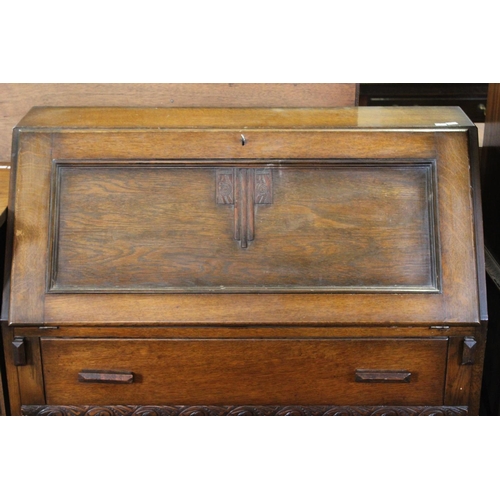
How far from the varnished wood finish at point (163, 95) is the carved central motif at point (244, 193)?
A: 679mm

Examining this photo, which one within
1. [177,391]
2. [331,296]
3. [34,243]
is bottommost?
[177,391]

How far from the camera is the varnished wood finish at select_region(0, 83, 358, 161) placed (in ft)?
8.90

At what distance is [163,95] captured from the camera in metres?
2.73

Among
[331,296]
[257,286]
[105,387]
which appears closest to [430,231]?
[331,296]

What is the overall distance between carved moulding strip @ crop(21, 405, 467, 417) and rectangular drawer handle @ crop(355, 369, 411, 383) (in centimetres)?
10

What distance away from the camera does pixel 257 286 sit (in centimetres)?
211

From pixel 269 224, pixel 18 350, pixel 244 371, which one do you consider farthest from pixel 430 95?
pixel 18 350

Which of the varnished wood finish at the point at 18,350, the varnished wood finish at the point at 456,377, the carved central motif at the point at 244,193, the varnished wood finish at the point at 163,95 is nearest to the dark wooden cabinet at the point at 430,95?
the varnished wood finish at the point at 163,95

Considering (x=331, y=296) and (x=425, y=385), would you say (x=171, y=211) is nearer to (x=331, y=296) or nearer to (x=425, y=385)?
(x=331, y=296)

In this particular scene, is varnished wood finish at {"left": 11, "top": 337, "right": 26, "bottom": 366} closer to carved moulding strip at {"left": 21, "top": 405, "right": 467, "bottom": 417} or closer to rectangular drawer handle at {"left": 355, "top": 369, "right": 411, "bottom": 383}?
carved moulding strip at {"left": 21, "top": 405, "right": 467, "bottom": 417}

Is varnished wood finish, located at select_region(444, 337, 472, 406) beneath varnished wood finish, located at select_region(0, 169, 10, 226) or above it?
beneath

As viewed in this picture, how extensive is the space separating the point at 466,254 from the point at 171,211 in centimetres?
87

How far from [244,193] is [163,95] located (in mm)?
784

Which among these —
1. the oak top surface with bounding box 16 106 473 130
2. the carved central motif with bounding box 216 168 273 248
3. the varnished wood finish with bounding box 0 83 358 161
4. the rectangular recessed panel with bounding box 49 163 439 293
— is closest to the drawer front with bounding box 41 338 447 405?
the rectangular recessed panel with bounding box 49 163 439 293
